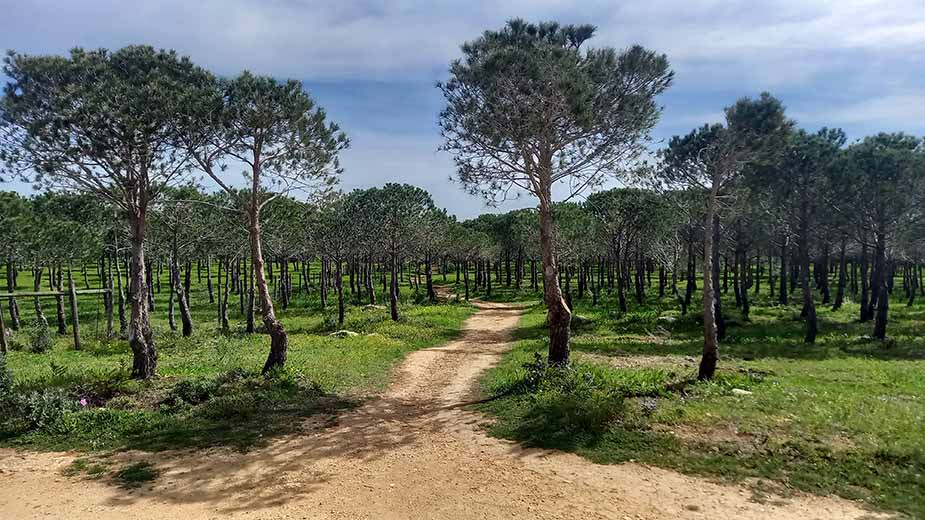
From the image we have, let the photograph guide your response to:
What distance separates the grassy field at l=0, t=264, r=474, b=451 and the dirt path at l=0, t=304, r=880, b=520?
107cm

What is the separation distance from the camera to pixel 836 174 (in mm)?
28859

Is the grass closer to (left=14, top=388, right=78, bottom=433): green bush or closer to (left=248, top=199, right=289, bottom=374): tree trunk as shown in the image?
(left=248, top=199, right=289, bottom=374): tree trunk

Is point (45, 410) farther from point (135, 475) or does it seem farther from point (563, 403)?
point (563, 403)

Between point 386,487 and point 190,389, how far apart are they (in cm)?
789

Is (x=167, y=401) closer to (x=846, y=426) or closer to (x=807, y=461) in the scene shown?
(x=807, y=461)

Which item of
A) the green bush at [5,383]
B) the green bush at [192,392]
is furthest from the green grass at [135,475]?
the green bush at [5,383]

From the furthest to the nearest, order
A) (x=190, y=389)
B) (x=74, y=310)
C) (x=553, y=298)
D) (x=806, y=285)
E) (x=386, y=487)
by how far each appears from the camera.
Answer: (x=806, y=285) → (x=74, y=310) → (x=553, y=298) → (x=190, y=389) → (x=386, y=487)

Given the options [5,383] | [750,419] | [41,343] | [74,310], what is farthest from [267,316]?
[41,343]

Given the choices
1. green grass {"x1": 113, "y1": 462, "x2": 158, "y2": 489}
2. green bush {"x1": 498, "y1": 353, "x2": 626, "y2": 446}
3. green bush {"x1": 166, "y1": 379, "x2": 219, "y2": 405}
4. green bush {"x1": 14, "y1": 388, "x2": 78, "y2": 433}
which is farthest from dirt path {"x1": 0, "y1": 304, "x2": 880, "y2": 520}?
green bush {"x1": 166, "y1": 379, "x2": 219, "y2": 405}

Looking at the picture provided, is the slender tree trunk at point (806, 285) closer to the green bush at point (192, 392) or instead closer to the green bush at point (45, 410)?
the green bush at point (192, 392)

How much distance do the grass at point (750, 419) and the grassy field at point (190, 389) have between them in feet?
16.0

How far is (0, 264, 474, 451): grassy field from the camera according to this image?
11.8 metres

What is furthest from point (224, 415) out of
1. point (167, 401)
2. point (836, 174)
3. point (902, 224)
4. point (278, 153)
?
point (902, 224)

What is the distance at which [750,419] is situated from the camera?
11.1m
